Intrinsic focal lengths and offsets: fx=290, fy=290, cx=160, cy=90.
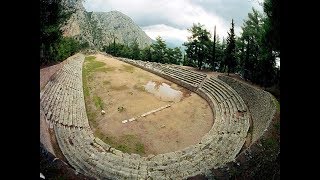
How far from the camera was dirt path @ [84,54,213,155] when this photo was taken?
19125mm

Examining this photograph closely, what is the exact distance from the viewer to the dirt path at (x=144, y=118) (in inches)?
753

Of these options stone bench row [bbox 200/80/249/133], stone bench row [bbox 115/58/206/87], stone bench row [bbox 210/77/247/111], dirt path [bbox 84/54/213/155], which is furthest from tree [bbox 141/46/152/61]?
stone bench row [bbox 200/80/249/133]

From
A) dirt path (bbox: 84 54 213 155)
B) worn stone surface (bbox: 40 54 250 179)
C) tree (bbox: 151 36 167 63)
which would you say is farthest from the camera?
tree (bbox: 151 36 167 63)

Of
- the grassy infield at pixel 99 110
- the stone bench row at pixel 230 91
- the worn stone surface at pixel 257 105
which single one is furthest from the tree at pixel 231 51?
the grassy infield at pixel 99 110

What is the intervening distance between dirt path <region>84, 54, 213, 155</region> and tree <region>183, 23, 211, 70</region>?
836 cm

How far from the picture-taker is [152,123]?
21828mm

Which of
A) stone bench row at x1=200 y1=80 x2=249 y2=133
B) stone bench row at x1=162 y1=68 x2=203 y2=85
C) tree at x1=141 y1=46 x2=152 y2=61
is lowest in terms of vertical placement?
stone bench row at x1=200 y1=80 x2=249 y2=133

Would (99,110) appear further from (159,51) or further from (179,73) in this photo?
(159,51)

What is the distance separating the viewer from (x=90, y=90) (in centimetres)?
2983

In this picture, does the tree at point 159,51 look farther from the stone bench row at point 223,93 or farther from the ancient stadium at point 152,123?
the stone bench row at point 223,93

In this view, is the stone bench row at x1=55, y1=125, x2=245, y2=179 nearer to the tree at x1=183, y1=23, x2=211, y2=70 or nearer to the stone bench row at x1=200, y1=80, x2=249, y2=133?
the stone bench row at x1=200, y1=80, x2=249, y2=133
